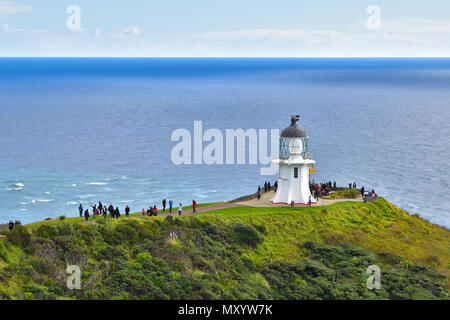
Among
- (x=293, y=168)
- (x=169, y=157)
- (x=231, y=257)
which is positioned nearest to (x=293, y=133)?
(x=293, y=168)

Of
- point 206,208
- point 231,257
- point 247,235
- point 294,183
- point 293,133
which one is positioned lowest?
point 231,257

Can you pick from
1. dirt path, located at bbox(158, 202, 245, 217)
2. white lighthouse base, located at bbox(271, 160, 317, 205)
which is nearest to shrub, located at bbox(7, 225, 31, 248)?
dirt path, located at bbox(158, 202, 245, 217)

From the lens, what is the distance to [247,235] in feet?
152

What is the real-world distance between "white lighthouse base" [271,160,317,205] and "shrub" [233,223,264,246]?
368 inches

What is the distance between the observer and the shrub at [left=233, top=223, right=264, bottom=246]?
46.1m

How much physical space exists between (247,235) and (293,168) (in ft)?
35.8

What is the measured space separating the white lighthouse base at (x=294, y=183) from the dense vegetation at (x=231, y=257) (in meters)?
2.56

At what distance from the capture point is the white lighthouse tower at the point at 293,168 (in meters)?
54.7

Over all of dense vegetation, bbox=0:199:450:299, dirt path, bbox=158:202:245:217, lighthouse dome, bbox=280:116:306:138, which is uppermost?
lighthouse dome, bbox=280:116:306:138

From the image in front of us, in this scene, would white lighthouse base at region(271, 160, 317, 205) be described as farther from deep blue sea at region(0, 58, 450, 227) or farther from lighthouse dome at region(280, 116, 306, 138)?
deep blue sea at region(0, 58, 450, 227)

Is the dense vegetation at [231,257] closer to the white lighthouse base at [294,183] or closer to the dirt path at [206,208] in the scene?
the dirt path at [206,208]

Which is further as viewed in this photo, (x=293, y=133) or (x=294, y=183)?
(x=294, y=183)

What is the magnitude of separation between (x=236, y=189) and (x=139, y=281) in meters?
47.5

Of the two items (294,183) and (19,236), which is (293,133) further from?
(19,236)
